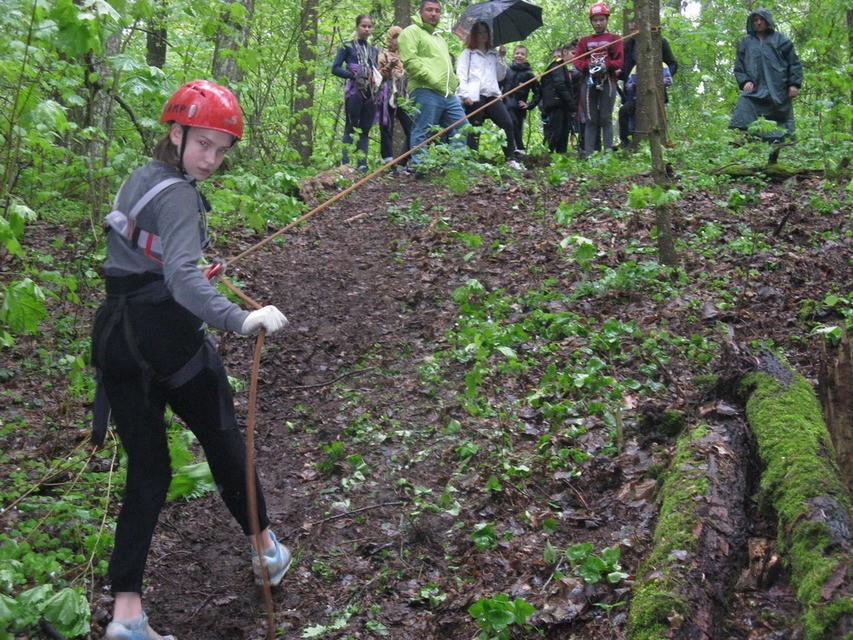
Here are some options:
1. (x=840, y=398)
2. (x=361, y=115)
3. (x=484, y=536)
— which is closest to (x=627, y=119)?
(x=361, y=115)

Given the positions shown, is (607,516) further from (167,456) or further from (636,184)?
(636,184)

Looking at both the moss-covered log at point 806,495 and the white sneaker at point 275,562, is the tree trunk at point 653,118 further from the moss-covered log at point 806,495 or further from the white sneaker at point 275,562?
the white sneaker at point 275,562

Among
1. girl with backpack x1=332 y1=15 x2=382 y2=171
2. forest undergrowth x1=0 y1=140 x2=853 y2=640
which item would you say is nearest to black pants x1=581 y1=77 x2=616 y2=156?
forest undergrowth x1=0 y1=140 x2=853 y2=640

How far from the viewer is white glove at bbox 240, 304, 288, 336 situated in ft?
10.7

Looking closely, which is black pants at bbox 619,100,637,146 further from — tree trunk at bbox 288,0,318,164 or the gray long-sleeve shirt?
the gray long-sleeve shirt

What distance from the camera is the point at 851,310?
5875 mm

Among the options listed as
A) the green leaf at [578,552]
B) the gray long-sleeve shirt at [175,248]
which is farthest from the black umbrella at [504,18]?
the green leaf at [578,552]

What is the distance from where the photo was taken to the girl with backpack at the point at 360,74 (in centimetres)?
1219

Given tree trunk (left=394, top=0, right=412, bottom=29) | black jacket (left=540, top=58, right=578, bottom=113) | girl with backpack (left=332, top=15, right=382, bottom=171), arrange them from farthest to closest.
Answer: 1. tree trunk (left=394, top=0, right=412, bottom=29)
2. black jacket (left=540, top=58, right=578, bottom=113)
3. girl with backpack (left=332, top=15, right=382, bottom=171)

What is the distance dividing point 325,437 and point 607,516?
2.32 meters

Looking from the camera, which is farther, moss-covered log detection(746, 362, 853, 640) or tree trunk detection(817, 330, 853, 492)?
tree trunk detection(817, 330, 853, 492)

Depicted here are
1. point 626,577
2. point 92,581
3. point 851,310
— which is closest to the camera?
point 626,577

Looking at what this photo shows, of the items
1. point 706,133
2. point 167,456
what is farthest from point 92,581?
point 706,133

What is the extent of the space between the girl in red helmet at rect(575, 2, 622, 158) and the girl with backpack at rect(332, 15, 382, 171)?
10.4 feet
